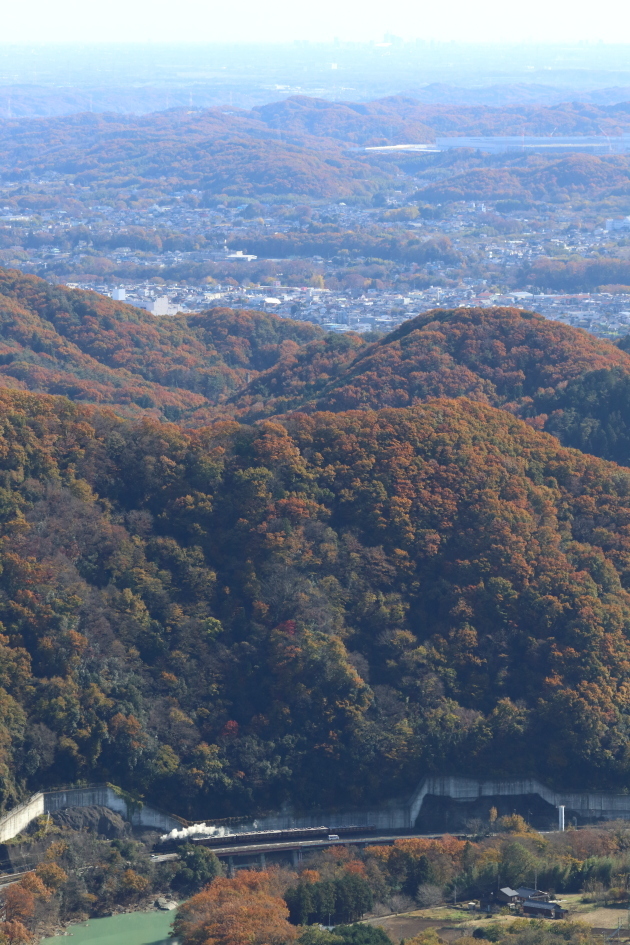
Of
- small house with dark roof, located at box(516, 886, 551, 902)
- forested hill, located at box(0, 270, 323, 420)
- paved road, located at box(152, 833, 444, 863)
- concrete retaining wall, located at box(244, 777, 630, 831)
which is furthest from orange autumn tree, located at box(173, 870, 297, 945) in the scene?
forested hill, located at box(0, 270, 323, 420)

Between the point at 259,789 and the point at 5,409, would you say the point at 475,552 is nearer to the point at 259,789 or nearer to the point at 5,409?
the point at 259,789

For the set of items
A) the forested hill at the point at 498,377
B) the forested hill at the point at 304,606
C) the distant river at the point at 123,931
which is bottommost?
the distant river at the point at 123,931

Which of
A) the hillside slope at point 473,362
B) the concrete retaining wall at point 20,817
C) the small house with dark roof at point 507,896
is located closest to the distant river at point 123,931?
the concrete retaining wall at point 20,817

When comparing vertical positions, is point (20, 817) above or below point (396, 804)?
above

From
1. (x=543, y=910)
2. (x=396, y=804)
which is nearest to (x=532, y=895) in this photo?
(x=543, y=910)

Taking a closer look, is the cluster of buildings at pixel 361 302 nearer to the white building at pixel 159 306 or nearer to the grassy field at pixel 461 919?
the white building at pixel 159 306

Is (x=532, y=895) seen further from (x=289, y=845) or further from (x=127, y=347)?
(x=127, y=347)

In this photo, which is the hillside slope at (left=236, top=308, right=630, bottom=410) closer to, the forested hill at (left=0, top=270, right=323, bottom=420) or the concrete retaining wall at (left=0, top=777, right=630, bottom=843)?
the forested hill at (left=0, top=270, right=323, bottom=420)
